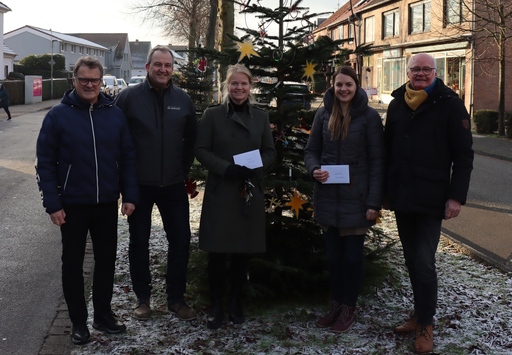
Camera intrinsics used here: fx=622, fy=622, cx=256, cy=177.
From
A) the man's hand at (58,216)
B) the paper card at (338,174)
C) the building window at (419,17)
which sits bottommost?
the man's hand at (58,216)

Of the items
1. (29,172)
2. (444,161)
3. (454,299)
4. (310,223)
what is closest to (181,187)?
(310,223)

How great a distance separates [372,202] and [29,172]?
11036 millimetres

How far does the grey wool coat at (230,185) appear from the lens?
4.64 metres

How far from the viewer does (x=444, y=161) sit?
422 cm

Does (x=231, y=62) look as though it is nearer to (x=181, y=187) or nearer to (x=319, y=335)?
(x=181, y=187)

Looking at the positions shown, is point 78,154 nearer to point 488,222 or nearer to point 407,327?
point 407,327

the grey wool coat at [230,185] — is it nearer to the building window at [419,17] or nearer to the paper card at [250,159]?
the paper card at [250,159]

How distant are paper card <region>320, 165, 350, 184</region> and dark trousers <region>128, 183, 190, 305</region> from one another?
1226 mm

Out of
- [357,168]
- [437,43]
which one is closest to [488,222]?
[357,168]

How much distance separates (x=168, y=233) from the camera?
5055 mm

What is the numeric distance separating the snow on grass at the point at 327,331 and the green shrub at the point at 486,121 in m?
18.7

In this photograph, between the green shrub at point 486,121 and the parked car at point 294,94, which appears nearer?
the parked car at point 294,94

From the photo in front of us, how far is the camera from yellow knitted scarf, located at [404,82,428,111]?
4.22 meters

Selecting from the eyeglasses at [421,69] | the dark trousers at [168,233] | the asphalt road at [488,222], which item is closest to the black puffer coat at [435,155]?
the eyeglasses at [421,69]
